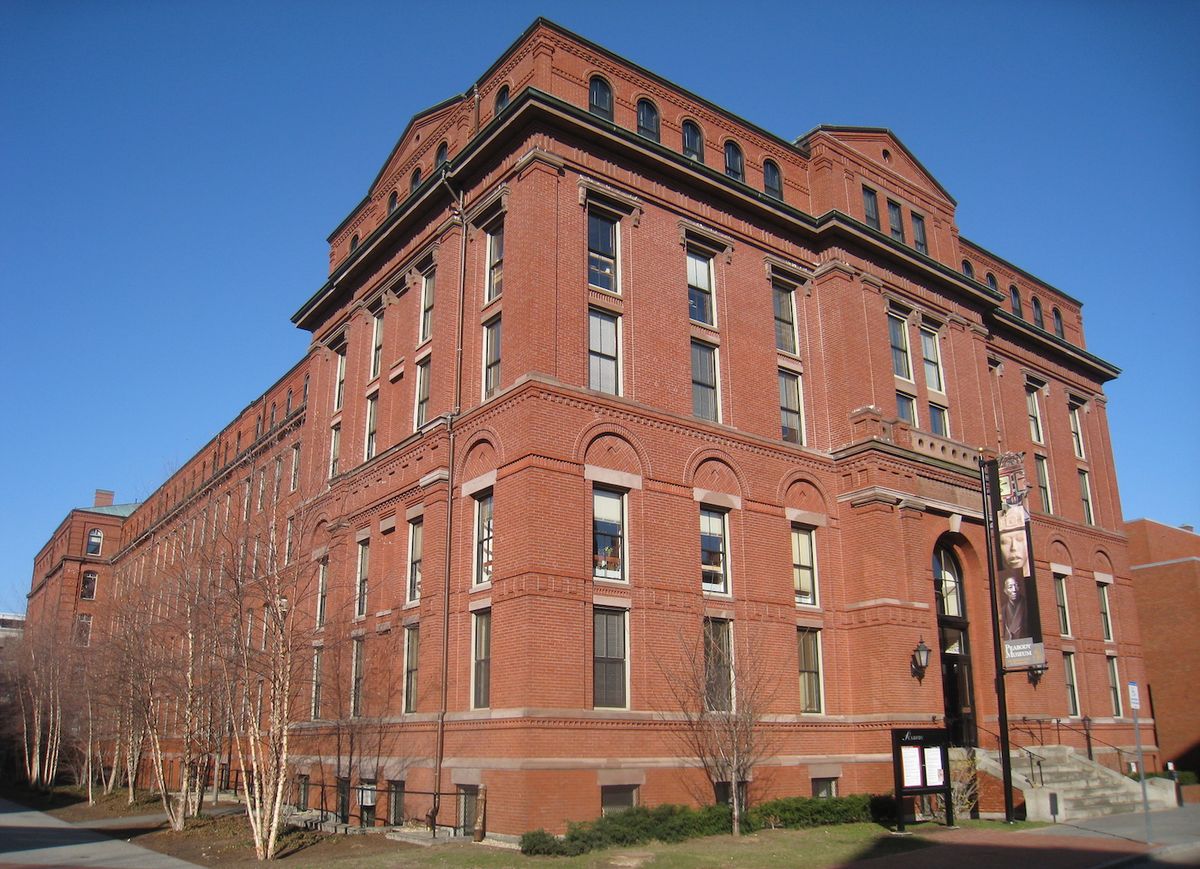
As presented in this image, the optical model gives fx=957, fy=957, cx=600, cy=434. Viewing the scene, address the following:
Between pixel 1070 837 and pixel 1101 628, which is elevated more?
pixel 1101 628

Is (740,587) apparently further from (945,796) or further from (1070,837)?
(1070,837)

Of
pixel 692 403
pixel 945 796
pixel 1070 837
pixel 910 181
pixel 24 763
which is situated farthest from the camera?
pixel 24 763

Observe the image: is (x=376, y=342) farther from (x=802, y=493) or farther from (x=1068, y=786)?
(x=1068, y=786)

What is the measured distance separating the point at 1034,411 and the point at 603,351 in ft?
74.4

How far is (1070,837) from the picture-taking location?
21.2 m

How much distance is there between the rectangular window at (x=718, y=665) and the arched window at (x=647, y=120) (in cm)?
1411

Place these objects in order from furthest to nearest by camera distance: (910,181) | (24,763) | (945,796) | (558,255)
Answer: (24,763), (910,181), (558,255), (945,796)

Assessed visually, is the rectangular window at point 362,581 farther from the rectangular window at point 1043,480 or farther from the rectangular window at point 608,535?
the rectangular window at point 1043,480

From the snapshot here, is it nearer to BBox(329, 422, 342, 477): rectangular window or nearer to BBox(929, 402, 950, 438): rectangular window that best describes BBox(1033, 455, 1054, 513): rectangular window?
BBox(929, 402, 950, 438): rectangular window

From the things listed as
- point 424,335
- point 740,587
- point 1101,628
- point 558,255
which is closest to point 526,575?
point 740,587

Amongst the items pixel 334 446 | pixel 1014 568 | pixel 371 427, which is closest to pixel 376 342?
pixel 371 427

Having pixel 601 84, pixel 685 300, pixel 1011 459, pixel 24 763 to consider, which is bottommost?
pixel 24 763

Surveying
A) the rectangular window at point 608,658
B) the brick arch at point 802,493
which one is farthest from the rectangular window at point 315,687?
the brick arch at point 802,493

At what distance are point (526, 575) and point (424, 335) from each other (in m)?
11.0
